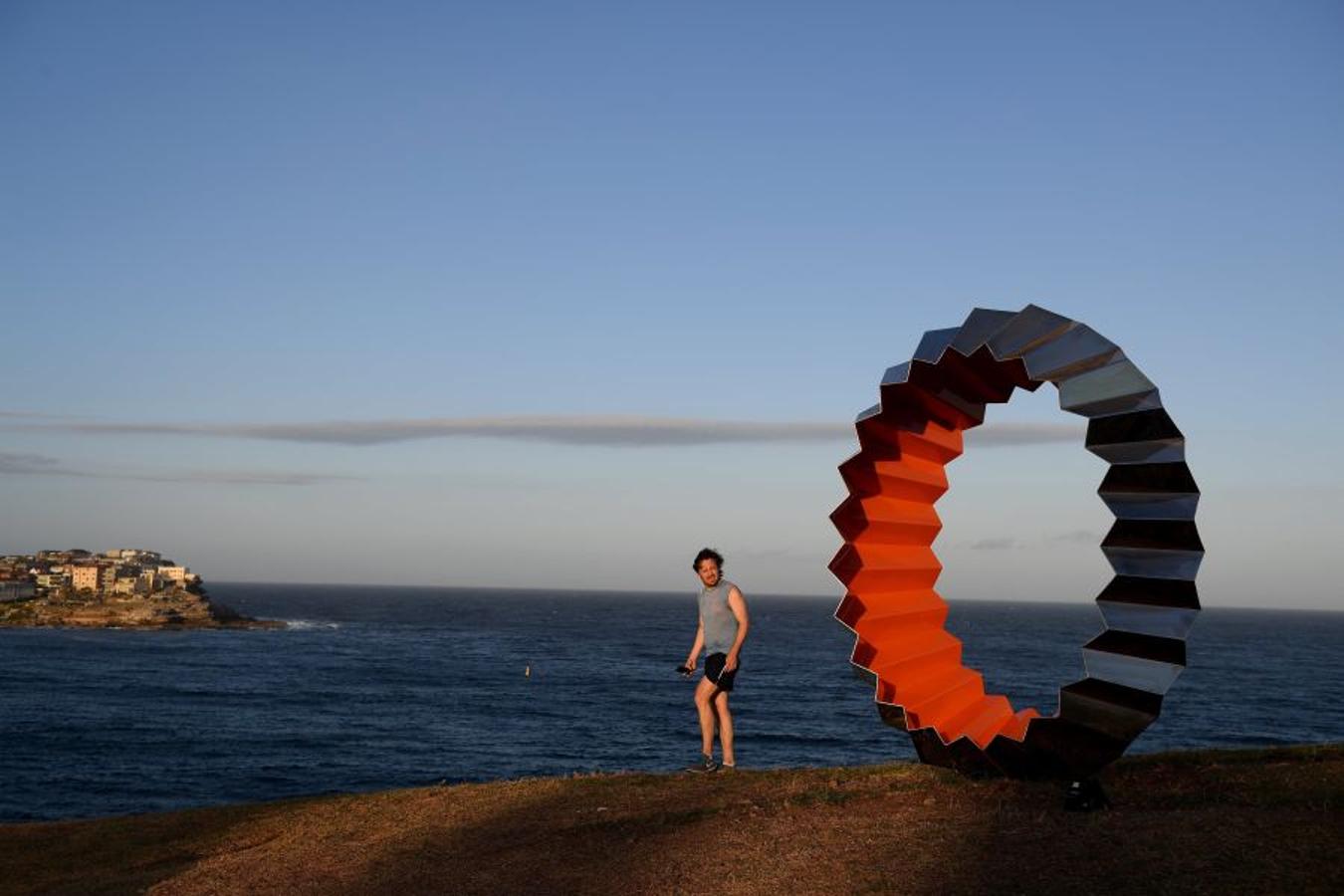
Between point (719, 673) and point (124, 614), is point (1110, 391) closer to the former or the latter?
point (719, 673)

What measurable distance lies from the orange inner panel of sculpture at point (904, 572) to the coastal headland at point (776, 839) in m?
0.83

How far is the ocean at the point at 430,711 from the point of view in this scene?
40.9 m

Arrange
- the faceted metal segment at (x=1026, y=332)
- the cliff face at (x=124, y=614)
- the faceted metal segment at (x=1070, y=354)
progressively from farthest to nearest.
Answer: the cliff face at (x=124, y=614)
the faceted metal segment at (x=1026, y=332)
the faceted metal segment at (x=1070, y=354)

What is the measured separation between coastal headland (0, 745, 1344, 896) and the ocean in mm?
23698

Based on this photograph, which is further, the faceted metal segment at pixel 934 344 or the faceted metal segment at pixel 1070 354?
the faceted metal segment at pixel 934 344

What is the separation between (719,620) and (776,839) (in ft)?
10.7

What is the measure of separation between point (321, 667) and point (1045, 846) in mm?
77850

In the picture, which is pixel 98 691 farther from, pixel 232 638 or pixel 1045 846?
pixel 1045 846

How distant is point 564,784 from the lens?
13.1 metres

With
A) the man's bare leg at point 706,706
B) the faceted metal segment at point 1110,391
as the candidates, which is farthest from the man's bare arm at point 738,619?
the faceted metal segment at point 1110,391

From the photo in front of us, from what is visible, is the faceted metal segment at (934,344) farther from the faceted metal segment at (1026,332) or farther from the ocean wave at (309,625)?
the ocean wave at (309,625)

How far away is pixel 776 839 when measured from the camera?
9.60 m

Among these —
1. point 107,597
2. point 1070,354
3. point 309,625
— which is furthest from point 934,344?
point 107,597

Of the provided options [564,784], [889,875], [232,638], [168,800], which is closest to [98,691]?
[168,800]
